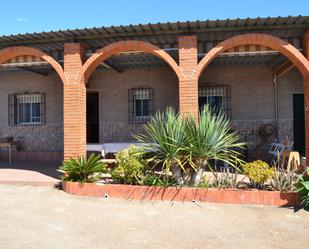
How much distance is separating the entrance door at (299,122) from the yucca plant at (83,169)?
7.67 m

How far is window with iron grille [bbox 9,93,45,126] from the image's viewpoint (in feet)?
42.4

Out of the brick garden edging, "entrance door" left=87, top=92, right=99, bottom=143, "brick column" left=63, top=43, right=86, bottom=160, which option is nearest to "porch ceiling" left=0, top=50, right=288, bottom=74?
"entrance door" left=87, top=92, right=99, bottom=143

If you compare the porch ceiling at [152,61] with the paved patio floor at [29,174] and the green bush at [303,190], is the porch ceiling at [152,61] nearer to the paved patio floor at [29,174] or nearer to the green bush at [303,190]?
the paved patio floor at [29,174]

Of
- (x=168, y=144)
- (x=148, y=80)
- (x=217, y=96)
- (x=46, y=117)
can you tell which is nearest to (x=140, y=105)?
(x=148, y=80)

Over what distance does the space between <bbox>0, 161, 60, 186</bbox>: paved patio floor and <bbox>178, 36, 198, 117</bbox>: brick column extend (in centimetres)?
374

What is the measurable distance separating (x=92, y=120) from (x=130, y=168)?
23.2ft

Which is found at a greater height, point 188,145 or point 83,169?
point 188,145

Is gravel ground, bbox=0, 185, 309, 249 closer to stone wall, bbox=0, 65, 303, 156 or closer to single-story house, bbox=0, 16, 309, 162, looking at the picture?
single-story house, bbox=0, 16, 309, 162

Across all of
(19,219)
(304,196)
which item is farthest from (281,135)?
(19,219)

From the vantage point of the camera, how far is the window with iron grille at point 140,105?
12.1 meters

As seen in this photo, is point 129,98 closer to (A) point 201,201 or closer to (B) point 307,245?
(A) point 201,201

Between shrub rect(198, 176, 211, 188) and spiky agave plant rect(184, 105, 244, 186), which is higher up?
spiky agave plant rect(184, 105, 244, 186)

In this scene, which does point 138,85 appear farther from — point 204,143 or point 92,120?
point 204,143

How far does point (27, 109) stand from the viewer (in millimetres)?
13148
